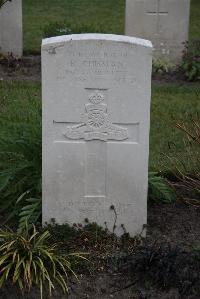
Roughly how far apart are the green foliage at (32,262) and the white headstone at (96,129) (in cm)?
43

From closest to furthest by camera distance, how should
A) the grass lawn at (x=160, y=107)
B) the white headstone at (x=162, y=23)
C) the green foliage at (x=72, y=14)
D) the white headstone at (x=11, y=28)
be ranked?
the grass lawn at (x=160, y=107)
the white headstone at (x=162, y=23)
the white headstone at (x=11, y=28)
the green foliage at (x=72, y=14)

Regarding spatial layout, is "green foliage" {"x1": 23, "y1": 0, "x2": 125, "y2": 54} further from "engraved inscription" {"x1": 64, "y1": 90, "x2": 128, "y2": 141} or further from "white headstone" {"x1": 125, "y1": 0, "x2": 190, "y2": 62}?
"engraved inscription" {"x1": 64, "y1": 90, "x2": 128, "y2": 141}

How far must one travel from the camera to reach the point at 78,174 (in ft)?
16.3

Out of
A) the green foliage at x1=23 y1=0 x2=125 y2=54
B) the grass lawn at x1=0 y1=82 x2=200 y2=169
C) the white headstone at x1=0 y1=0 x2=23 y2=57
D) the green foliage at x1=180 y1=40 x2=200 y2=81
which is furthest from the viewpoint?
the green foliage at x1=23 y1=0 x2=125 y2=54

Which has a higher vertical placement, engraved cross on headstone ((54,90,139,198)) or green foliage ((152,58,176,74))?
green foliage ((152,58,176,74))

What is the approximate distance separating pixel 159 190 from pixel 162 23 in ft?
19.7

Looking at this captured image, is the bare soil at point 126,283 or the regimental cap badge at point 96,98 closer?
the bare soil at point 126,283

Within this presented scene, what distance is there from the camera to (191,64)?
35.1 feet

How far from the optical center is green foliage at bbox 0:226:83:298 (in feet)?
14.5

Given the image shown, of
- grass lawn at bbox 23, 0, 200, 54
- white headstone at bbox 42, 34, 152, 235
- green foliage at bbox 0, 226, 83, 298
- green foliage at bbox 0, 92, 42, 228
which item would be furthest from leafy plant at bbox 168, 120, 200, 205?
grass lawn at bbox 23, 0, 200, 54

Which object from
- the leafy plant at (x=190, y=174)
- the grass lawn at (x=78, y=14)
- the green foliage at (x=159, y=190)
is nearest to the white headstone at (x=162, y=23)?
the grass lawn at (x=78, y=14)

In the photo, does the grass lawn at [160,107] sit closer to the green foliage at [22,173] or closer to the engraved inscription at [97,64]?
the green foliage at [22,173]

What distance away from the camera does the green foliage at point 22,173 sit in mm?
5230

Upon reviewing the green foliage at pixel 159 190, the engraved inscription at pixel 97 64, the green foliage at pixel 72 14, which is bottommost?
the green foliage at pixel 159 190
